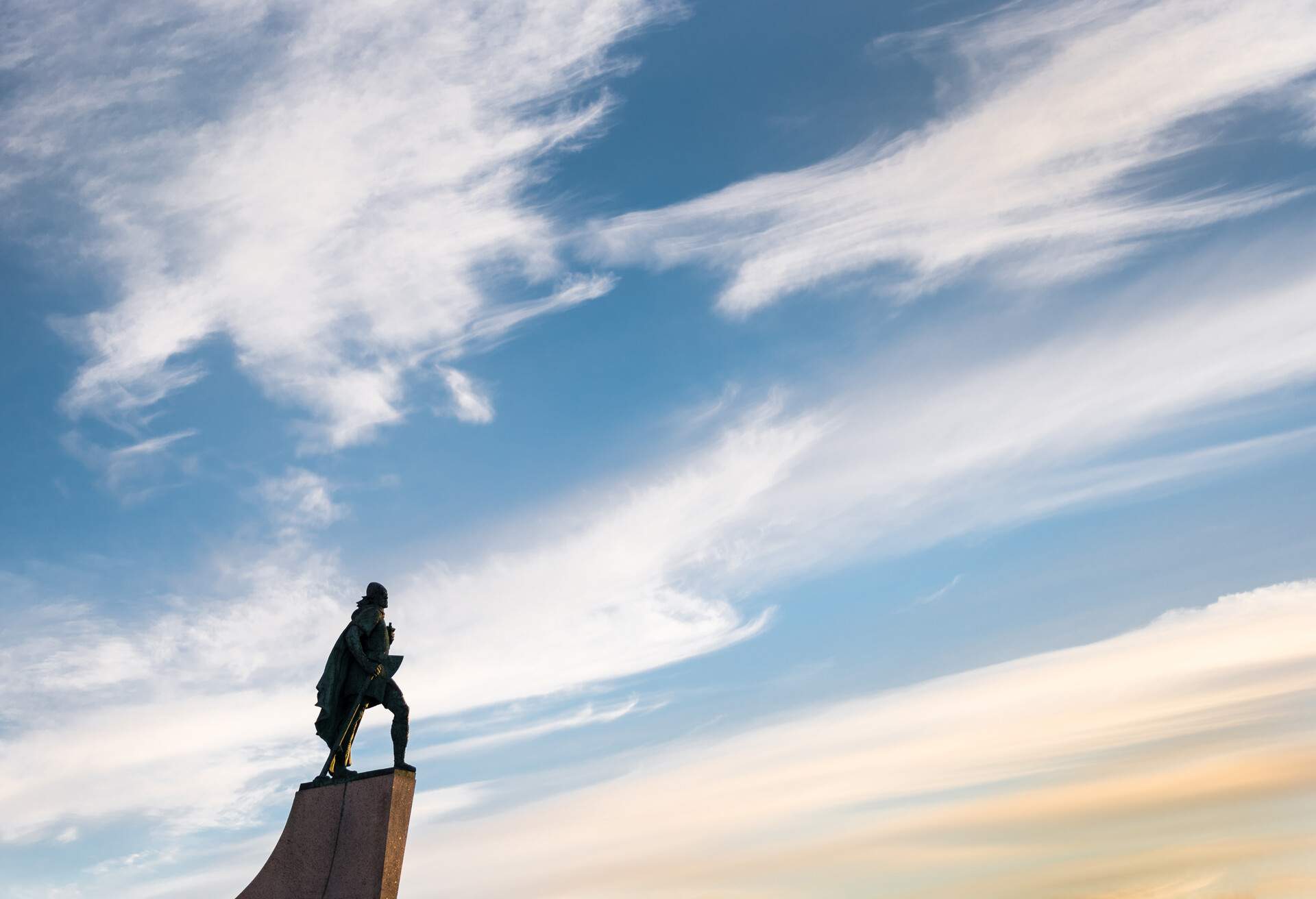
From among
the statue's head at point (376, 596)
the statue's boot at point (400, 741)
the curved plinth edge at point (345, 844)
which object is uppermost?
the statue's head at point (376, 596)

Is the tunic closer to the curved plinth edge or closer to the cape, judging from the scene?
the cape

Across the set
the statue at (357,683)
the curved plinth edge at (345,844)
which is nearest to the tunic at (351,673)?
the statue at (357,683)

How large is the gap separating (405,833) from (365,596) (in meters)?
3.98

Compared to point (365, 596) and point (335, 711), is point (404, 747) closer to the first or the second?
point (335, 711)

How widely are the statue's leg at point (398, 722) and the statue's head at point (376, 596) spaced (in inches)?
52.6

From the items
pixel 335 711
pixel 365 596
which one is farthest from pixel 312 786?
pixel 365 596

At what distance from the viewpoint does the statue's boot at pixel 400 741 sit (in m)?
15.5

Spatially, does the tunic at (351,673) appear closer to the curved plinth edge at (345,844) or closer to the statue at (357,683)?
the statue at (357,683)

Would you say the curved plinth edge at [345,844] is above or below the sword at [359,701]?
below

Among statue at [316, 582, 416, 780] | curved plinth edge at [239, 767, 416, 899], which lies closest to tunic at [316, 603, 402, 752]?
statue at [316, 582, 416, 780]

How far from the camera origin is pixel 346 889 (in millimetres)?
14664

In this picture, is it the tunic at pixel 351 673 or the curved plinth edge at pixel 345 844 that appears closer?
the curved plinth edge at pixel 345 844

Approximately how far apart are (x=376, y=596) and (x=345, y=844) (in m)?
3.98

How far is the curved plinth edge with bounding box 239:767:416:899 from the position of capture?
1467 cm
